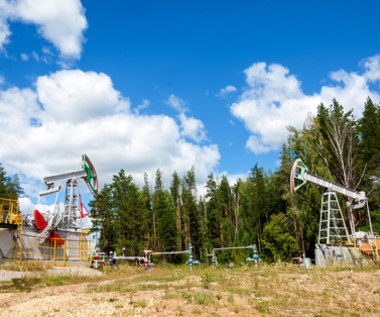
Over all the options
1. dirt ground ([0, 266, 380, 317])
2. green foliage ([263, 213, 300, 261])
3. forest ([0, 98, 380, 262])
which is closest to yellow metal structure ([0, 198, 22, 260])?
dirt ground ([0, 266, 380, 317])

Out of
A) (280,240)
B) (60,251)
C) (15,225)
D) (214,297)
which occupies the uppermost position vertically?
(15,225)

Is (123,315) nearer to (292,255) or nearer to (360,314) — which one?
(360,314)

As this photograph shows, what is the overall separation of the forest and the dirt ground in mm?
20318

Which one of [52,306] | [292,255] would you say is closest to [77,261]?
[52,306]

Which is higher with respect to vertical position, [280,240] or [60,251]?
[60,251]

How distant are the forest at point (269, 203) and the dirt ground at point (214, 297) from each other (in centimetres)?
2032

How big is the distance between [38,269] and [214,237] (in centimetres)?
3840

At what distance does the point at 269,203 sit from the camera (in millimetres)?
48281

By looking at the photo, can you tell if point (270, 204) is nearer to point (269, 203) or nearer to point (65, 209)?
point (269, 203)

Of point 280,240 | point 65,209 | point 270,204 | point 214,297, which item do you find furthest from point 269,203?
point 214,297

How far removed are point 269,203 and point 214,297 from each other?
1547 inches

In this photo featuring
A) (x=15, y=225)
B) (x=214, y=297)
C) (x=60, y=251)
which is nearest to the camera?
(x=214, y=297)

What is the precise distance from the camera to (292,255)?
1494 inches

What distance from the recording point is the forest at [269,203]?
38.2m
